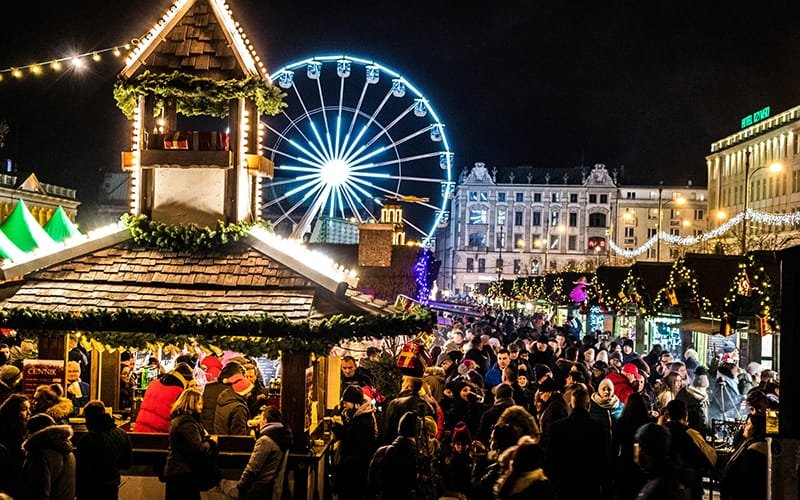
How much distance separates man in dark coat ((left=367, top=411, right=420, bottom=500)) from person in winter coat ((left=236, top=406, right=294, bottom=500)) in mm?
918

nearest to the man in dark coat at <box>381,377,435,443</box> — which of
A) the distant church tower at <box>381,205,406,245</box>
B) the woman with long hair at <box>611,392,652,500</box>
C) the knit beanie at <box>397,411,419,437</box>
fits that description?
the knit beanie at <box>397,411,419,437</box>

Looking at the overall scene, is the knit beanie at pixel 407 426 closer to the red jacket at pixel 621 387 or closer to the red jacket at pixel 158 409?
the red jacket at pixel 158 409

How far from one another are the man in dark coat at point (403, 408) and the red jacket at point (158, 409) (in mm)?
2039

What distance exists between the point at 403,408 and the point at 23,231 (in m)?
17.0

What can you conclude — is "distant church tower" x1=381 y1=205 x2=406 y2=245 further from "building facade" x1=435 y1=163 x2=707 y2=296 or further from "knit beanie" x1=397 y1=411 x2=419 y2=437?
"building facade" x1=435 y1=163 x2=707 y2=296

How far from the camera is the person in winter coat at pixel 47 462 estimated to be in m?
6.91

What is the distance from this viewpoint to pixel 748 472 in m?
7.25

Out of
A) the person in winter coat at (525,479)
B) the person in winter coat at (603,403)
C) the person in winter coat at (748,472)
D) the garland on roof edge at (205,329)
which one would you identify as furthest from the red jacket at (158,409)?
the person in winter coat at (748,472)

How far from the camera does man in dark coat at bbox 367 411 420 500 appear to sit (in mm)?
7270

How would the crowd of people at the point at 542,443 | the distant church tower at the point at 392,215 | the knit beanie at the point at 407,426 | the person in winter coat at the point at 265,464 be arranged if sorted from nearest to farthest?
the crowd of people at the point at 542,443 → the knit beanie at the point at 407,426 → the person in winter coat at the point at 265,464 → the distant church tower at the point at 392,215

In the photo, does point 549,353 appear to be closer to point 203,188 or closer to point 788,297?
point 203,188

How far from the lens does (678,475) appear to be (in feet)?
21.5

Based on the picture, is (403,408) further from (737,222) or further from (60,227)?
(737,222)

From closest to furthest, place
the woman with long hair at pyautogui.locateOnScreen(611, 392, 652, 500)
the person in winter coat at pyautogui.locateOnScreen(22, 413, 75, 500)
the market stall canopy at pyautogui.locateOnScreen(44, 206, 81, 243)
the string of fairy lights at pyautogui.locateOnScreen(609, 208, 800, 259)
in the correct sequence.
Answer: the person in winter coat at pyautogui.locateOnScreen(22, 413, 75, 500), the woman with long hair at pyautogui.locateOnScreen(611, 392, 652, 500), the market stall canopy at pyautogui.locateOnScreen(44, 206, 81, 243), the string of fairy lights at pyautogui.locateOnScreen(609, 208, 800, 259)
